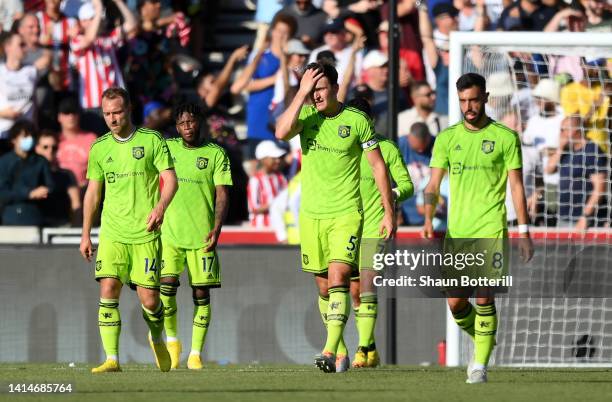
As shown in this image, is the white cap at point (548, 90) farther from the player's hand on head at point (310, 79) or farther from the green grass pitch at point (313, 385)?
the player's hand on head at point (310, 79)

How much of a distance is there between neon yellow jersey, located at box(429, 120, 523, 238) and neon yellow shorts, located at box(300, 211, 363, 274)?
0.70 meters

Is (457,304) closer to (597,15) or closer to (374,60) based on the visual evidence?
(374,60)

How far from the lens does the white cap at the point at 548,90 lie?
1524 centimetres

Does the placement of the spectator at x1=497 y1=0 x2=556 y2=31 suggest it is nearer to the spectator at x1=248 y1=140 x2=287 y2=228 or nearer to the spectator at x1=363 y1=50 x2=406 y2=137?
the spectator at x1=363 y1=50 x2=406 y2=137

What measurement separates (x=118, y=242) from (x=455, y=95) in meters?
3.90

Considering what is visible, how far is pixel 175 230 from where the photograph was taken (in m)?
12.3

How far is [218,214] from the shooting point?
39.5 ft

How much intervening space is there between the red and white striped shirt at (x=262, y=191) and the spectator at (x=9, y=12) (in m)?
3.71

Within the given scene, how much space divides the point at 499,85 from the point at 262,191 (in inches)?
113

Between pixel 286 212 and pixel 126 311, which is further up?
pixel 286 212

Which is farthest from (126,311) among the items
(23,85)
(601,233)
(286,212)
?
(601,233)

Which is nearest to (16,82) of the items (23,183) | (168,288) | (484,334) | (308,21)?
(23,183)

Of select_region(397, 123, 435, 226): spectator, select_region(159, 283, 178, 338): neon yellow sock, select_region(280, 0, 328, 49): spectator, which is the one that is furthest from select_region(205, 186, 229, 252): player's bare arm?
select_region(280, 0, 328, 49): spectator

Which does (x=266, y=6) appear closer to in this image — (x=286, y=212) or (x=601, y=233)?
(x=286, y=212)
